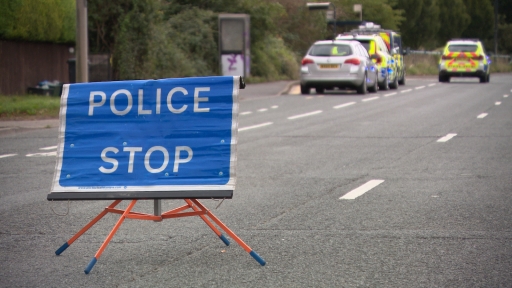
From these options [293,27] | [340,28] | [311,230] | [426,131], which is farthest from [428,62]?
[311,230]

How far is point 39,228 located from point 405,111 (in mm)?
15719

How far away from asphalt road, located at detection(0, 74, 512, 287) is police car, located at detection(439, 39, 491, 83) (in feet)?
83.8

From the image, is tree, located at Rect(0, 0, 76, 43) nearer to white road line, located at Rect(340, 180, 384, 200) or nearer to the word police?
white road line, located at Rect(340, 180, 384, 200)

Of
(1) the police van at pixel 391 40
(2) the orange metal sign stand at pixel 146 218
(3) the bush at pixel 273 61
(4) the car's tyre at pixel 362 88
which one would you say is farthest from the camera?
(3) the bush at pixel 273 61

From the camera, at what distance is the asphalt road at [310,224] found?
19.3ft

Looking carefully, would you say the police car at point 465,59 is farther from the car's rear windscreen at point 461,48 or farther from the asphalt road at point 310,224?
the asphalt road at point 310,224

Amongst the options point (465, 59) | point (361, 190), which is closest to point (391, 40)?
point (465, 59)

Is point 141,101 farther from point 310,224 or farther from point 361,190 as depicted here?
point 361,190

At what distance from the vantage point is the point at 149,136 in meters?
6.32

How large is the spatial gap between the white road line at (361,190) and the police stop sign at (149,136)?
311 centimetres

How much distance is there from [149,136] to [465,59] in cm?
3535

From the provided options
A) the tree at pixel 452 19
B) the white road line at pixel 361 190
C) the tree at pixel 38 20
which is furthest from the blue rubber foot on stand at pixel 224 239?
the tree at pixel 452 19

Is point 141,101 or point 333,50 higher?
point 141,101

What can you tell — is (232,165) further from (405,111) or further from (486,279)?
(405,111)
